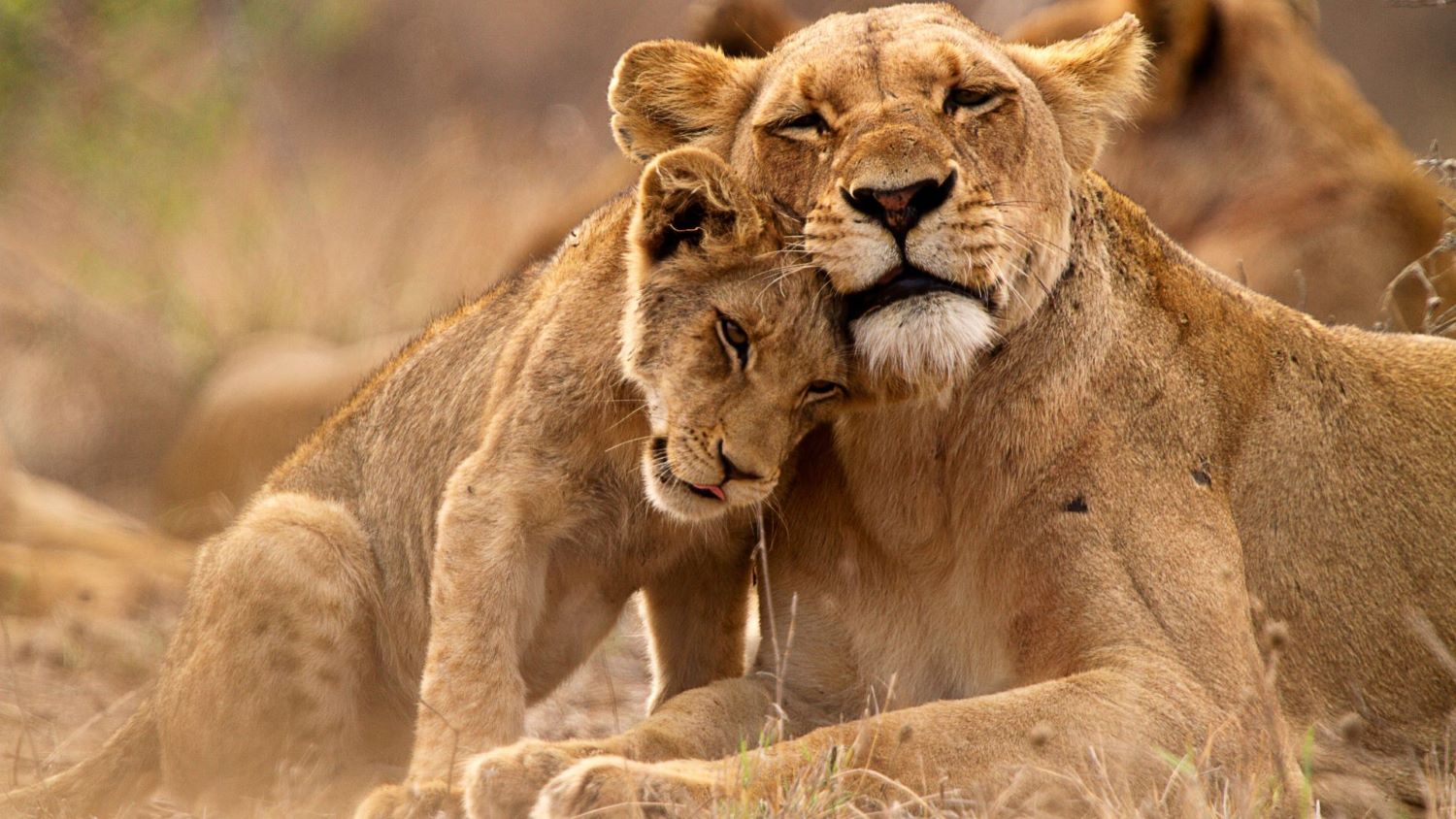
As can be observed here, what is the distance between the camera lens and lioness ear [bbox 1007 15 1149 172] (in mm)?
4453

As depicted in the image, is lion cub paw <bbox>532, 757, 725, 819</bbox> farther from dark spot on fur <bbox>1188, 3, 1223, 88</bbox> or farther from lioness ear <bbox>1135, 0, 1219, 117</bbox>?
dark spot on fur <bbox>1188, 3, 1223, 88</bbox>

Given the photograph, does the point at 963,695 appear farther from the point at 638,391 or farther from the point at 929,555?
the point at 638,391

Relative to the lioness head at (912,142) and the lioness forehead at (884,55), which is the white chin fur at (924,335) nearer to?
the lioness head at (912,142)

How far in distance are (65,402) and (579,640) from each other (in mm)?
8101

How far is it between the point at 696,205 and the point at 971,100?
647 mm

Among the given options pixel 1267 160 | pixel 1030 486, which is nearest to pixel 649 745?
pixel 1030 486

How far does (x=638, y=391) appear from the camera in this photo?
14.6ft

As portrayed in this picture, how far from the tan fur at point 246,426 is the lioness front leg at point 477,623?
5.86m

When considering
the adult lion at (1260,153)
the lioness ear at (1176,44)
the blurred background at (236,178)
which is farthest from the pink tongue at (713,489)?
the blurred background at (236,178)

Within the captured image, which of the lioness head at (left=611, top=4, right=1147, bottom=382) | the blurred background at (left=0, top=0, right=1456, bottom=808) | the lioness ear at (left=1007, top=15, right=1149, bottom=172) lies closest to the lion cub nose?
the lioness head at (left=611, top=4, right=1147, bottom=382)

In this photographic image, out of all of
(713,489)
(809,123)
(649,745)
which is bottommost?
(649,745)

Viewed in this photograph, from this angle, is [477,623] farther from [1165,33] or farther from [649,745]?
[1165,33]

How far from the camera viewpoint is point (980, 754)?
12.6 feet

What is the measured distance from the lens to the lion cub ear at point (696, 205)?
404 cm
